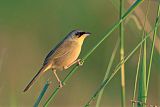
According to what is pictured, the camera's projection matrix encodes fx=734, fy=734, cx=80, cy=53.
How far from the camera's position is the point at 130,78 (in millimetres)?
10484

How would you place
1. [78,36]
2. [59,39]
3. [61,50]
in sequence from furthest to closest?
[59,39] < [78,36] < [61,50]

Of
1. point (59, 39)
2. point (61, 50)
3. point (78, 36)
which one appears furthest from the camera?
point (59, 39)

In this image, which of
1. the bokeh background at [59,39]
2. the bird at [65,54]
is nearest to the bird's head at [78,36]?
the bird at [65,54]

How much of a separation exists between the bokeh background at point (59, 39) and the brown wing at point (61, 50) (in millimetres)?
3841

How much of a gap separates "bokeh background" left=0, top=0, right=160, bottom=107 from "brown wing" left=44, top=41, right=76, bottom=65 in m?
3.84

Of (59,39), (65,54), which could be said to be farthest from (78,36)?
(59,39)

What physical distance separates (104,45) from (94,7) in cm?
111

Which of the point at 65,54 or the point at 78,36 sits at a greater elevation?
the point at 78,36

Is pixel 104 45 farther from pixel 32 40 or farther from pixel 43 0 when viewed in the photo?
pixel 43 0

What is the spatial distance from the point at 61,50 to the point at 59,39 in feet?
17.8

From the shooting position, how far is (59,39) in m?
11.1

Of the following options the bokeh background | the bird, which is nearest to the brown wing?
the bird

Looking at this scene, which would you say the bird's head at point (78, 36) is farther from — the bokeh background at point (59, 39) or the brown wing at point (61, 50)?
the bokeh background at point (59, 39)

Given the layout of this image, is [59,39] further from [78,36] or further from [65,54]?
[65,54]
